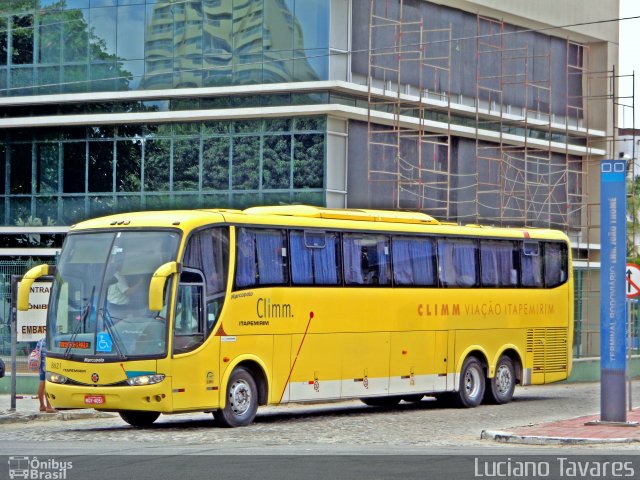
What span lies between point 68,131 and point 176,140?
3.78 m

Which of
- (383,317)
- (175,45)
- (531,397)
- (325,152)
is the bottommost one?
(531,397)

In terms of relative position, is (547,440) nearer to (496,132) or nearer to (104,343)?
(104,343)

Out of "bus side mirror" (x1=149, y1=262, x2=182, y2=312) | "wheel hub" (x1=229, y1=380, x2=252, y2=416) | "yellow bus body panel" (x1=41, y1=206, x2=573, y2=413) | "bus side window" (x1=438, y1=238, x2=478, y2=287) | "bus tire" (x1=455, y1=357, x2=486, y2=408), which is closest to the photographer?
"bus side mirror" (x1=149, y1=262, x2=182, y2=312)

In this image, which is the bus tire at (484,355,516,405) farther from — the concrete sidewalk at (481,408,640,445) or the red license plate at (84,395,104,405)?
the red license plate at (84,395,104,405)

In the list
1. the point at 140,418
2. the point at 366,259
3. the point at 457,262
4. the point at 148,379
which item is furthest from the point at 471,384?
the point at 148,379

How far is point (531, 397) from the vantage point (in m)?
32.6

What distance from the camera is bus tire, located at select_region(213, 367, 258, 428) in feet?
73.5

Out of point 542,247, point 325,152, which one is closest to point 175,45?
point 325,152

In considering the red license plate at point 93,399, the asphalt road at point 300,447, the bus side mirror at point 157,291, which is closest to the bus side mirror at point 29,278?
the asphalt road at point 300,447

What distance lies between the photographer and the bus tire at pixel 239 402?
73.5 feet

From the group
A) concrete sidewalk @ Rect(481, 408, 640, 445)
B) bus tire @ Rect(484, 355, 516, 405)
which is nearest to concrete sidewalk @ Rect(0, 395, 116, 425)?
bus tire @ Rect(484, 355, 516, 405)
